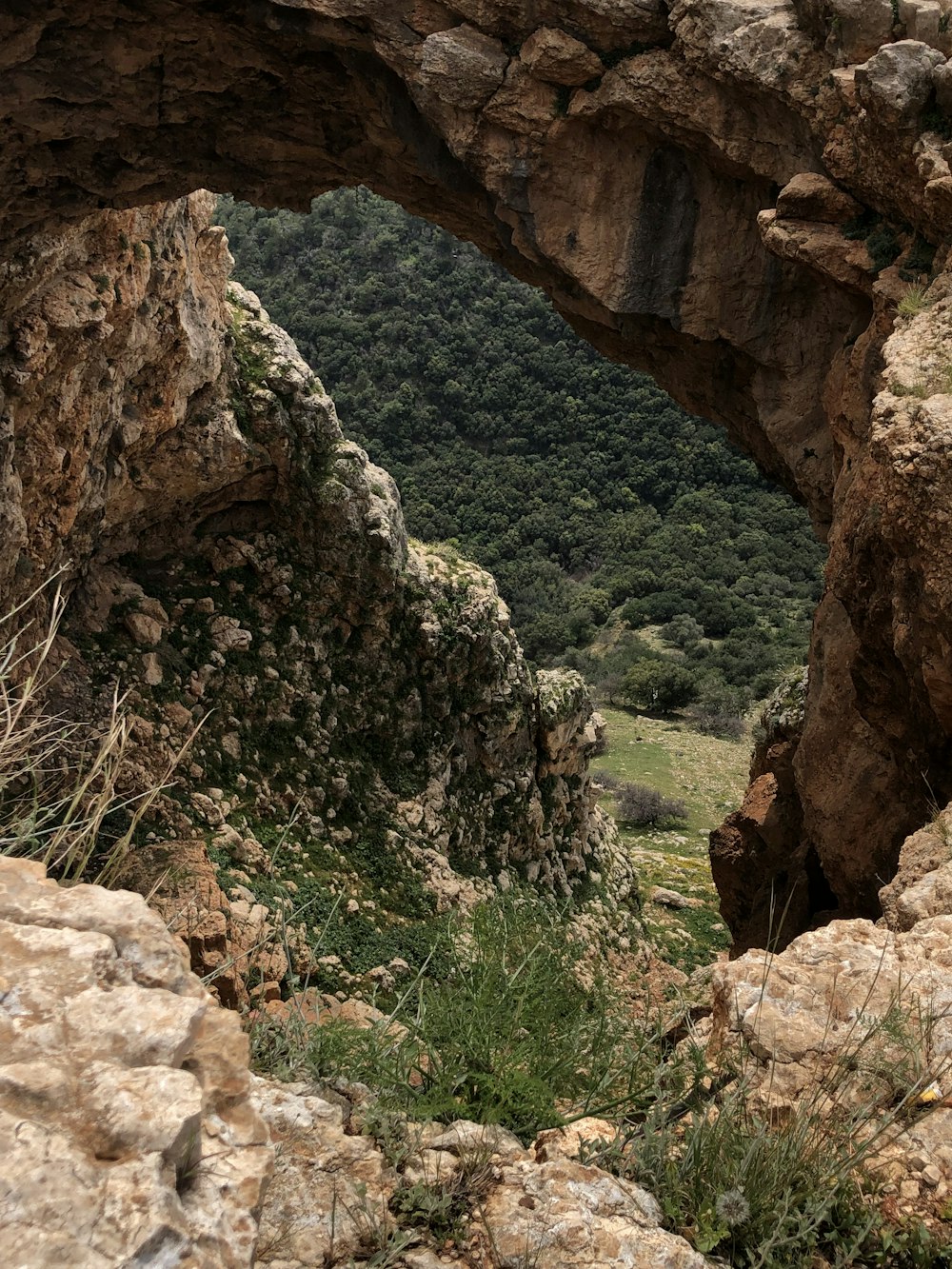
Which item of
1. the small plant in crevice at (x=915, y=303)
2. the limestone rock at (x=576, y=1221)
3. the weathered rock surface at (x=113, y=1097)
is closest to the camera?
the weathered rock surface at (x=113, y=1097)

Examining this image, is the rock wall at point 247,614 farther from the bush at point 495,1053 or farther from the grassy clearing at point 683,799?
the bush at point 495,1053

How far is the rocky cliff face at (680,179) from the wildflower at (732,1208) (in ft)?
12.6

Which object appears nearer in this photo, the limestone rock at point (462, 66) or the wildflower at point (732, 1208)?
the wildflower at point (732, 1208)

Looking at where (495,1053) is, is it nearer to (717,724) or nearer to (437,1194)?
(437,1194)

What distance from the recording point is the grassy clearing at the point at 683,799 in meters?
19.7

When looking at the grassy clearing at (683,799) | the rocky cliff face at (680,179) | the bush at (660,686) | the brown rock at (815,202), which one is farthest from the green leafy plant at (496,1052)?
the bush at (660,686)

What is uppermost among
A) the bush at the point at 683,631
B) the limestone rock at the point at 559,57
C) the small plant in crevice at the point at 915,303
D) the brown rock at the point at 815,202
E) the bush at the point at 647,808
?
the limestone rock at the point at 559,57

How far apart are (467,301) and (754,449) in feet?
157

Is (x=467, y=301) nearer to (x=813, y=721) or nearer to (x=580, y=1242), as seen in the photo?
(x=813, y=721)

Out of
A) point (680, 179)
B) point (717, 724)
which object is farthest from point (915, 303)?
point (717, 724)

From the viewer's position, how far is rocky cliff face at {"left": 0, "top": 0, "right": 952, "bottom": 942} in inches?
256

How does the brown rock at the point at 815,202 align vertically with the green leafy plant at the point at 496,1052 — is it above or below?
above

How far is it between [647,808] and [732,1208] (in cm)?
2631

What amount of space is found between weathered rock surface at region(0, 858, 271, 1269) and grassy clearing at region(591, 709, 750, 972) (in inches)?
689
